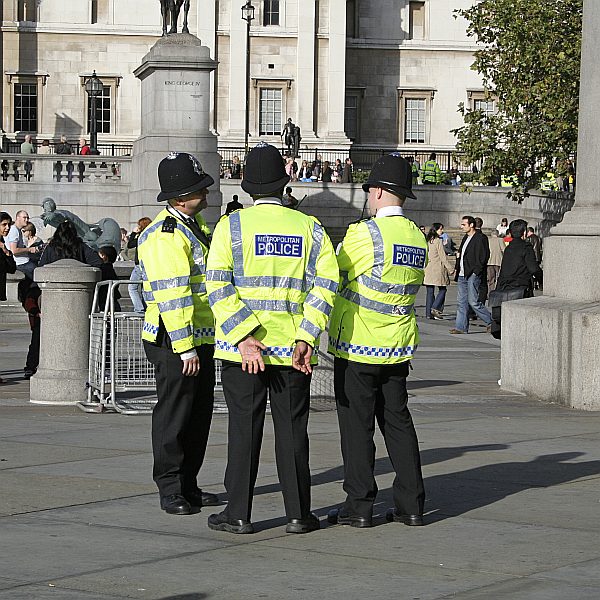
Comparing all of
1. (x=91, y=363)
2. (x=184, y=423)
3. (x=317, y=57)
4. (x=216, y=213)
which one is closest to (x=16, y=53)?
(x=317, y=57)

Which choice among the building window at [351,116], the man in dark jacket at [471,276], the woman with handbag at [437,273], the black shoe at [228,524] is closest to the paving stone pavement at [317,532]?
the black shoe at [228,524]

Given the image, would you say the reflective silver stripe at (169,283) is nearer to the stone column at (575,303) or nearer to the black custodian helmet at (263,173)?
the black custodian helmet at (263,173)

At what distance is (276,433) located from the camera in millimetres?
7730

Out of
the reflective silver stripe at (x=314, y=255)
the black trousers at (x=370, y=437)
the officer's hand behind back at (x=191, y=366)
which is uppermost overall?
the reflective silver stripe at (x=314, y=255)

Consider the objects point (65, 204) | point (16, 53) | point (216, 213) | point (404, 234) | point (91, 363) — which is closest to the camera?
point (404, 234)

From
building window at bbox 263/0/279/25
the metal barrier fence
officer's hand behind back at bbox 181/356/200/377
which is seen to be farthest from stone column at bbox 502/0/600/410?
building window at bbox 263/0/279/25

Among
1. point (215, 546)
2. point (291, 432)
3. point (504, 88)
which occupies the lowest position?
point (215, 546)

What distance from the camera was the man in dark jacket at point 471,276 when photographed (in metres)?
23.8

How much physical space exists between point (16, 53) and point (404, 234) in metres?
67.0

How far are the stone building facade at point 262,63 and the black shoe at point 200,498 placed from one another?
63360 mm

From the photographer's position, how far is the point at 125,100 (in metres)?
73.7

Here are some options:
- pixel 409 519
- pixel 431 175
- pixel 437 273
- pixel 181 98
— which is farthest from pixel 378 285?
pixel 431 175

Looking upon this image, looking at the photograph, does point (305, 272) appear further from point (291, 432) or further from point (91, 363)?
point (91, 363)

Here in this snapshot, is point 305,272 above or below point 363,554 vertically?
above
